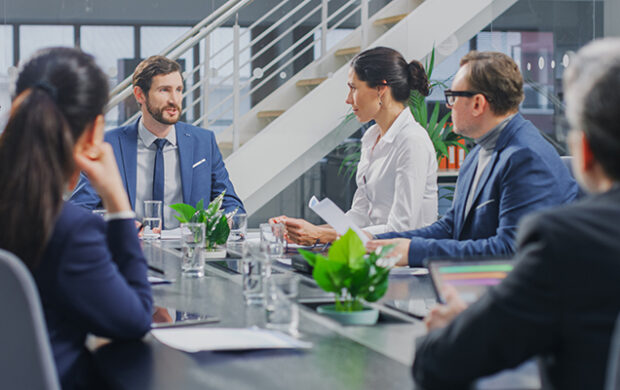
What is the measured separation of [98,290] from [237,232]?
1868 millimetres

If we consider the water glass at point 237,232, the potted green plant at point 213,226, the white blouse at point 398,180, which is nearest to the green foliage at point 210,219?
the potted green plant at point 213,226

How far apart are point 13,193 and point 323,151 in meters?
4.07

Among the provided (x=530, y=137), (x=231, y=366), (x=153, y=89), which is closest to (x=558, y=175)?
(x=530, y=137)

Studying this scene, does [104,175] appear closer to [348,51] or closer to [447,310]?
[447,310]

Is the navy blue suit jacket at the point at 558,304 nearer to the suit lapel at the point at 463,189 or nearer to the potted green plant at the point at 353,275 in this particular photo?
the potted green plant at the point at 353,275

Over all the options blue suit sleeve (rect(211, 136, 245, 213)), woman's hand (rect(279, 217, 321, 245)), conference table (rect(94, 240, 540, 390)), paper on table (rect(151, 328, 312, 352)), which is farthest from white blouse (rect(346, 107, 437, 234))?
paper on table (rect(151, 328, 312, 352))

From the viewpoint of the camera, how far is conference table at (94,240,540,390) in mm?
1154

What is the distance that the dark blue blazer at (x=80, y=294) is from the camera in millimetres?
1292

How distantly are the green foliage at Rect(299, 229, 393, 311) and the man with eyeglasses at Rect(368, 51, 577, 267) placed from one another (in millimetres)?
605

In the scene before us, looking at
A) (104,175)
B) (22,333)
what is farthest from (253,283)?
(22,333)

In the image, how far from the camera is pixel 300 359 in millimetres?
1294

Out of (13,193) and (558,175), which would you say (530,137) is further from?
(13,193)

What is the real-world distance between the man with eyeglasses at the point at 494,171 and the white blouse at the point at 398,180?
38cm

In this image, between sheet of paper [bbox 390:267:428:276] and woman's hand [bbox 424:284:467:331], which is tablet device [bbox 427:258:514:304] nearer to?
woman's hand [bbox 424:284:467:331]
